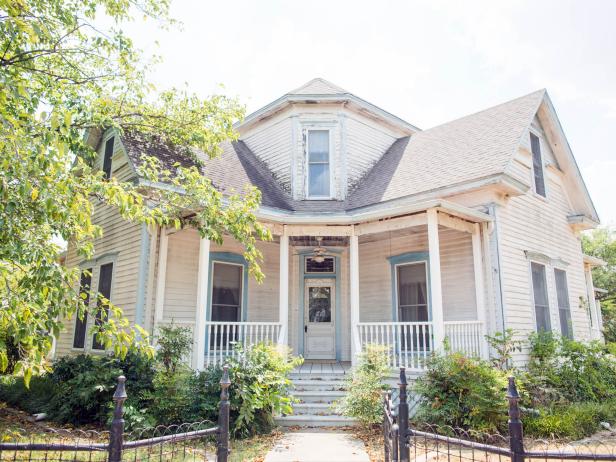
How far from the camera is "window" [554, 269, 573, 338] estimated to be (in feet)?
37.3

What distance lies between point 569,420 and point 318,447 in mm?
4100

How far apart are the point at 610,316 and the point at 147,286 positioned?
26.7 meters

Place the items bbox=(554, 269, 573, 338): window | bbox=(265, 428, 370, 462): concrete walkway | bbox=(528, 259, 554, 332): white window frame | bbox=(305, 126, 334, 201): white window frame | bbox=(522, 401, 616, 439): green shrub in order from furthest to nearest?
1. bbox=(305, 126, 334, 201): white window frame
2. bbox=(554, 269, 573, 338): window
3. bbox=(528, 259, 554, 332): white window frame
4. bbox=(522, 401, 616, 439): green shrub
5. bbox=(265, 428, 370, 462): concrete walkway

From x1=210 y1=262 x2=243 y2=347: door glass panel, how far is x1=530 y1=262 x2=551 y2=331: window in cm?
688

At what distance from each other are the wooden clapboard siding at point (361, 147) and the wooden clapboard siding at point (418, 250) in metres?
2.16

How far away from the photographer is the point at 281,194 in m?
11.9

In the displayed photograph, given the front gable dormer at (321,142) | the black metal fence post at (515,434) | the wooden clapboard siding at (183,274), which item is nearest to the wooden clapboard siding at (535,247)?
the front gable dormer at (321,142)

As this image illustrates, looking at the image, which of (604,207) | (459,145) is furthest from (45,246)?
(604,207)

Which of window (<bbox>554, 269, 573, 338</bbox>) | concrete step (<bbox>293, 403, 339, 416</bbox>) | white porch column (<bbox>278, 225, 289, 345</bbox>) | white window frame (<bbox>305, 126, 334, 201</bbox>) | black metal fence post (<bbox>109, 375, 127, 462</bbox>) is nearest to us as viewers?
black metal fence post (<bbox>109, 375, 127, 462</bbox>)

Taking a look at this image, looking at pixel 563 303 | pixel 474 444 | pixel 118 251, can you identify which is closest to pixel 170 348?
pixel 118 251

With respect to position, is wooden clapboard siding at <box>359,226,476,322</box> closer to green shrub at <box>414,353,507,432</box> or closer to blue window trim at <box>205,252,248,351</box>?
green shrub at <box>414,353,507,432</box>

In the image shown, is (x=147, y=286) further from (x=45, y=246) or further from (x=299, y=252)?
(x=45, y=246)

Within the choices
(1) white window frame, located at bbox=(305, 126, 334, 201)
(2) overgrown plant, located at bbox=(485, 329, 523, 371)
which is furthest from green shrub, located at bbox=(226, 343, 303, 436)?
(1) white window frame, located at bbox=(305, 126, 334, 201)

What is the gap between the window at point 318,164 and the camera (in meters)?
12.0
